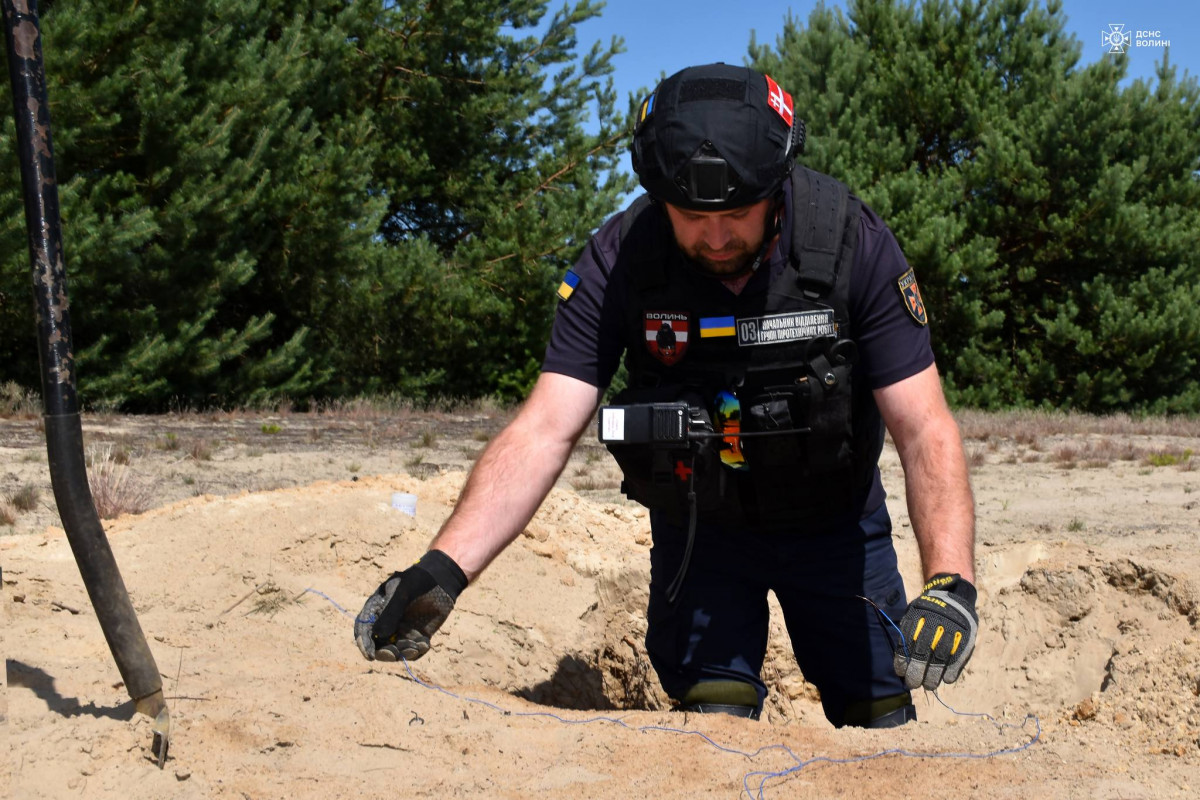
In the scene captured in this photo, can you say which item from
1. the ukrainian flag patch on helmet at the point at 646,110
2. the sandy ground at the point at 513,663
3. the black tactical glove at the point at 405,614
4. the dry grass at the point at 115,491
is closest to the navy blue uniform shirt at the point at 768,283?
the ukrainian flag patch on helmet at the point at 646,110

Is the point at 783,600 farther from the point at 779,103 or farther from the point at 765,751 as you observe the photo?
the point at 779,103

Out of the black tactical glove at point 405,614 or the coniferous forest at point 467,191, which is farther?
the coniferous forest at point 467,191

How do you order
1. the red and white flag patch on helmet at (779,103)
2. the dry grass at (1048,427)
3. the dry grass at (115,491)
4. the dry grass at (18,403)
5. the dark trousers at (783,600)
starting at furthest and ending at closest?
the dry grass at (1048,427), the dry grass at (18,403), the dry grass at (115,491), the dark trousers at (783,600), the red and white flag patch on helmet at (779,103)

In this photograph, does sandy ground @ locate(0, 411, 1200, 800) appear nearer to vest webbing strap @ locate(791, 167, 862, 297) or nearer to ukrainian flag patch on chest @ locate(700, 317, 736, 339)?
ukrainian flag patch on chest @ locate(700, 317, 736, 339)

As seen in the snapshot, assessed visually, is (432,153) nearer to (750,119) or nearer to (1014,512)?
(1014,512)

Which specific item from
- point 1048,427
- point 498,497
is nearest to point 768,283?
point 498,497

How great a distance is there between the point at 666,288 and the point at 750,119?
514 mm

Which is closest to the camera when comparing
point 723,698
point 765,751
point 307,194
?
point 765,751

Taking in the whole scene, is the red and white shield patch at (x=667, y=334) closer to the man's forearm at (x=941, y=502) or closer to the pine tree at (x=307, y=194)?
the man's forearm at (x=941, y=502)

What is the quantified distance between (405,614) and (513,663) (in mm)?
2221

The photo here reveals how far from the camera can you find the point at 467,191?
1805 cm

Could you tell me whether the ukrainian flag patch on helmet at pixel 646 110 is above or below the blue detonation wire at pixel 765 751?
above

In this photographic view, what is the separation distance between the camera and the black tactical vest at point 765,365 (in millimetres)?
2869

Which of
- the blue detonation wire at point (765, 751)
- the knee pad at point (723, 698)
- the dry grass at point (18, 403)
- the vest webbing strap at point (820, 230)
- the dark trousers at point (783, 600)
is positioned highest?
the vest webbing strap at point (820, 230)
